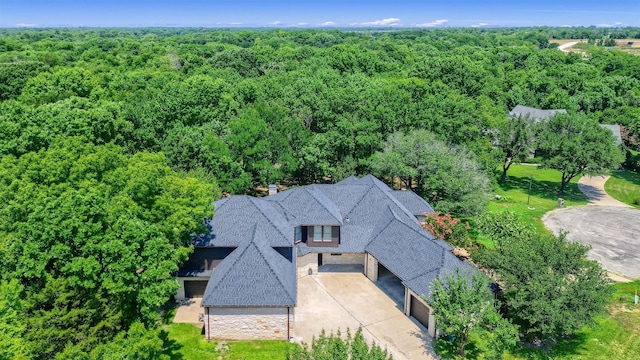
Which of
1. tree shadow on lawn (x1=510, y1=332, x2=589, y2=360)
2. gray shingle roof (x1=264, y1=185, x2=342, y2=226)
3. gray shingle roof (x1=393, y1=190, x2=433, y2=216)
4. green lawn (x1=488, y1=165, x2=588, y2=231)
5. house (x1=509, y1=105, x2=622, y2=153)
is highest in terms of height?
house (x1=509, y1=105, x2=622, y2=153)

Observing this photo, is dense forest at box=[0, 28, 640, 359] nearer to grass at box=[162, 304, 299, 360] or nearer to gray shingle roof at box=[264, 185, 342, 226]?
grass at box=[162, 304, 299, 360]

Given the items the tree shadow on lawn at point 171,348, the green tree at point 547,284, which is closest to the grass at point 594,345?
the green tree at point 547,284

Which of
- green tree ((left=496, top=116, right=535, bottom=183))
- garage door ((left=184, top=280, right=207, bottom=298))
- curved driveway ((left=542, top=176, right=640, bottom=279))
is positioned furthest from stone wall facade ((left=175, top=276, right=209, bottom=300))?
green tree ((left=496, top=116, right=535, bottom=183))

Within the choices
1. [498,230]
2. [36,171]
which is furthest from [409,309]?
[36,171]

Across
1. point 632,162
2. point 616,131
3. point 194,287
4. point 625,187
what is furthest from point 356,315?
point 616,131

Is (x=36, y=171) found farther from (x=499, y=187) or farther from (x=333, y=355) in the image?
(x=499, y=187)

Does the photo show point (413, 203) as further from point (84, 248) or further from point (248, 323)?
point (84, 248)

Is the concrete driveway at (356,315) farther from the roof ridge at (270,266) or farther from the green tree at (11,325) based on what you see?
the green tree at (11,325)

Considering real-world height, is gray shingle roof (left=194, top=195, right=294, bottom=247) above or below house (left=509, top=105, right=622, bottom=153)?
below
